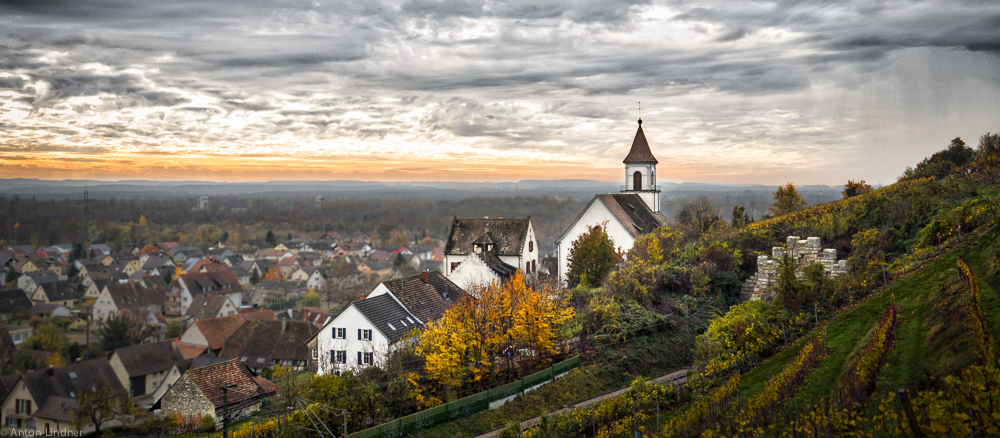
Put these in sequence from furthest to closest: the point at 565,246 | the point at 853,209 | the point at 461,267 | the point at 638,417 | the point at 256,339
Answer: the point at 256,339, the point at 565,246, the point at 461,267, the point at 853,209, the point at 638,417

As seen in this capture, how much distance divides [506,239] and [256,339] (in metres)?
22.0

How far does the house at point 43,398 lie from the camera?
35.6m

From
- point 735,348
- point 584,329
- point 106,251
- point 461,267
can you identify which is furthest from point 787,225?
point 106,251

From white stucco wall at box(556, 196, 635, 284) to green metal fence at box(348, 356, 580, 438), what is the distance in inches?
728

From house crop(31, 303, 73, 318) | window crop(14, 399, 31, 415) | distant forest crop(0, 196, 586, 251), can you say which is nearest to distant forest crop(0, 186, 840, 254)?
distant forest crop(0, 196, 586, 251)

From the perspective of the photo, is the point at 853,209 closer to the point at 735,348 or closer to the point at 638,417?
the point at 735,348

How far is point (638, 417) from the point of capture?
14383mm

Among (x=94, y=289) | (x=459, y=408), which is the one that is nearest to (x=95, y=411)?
(x=459, y=408)

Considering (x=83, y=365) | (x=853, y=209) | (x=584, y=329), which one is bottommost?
(x=83, y=365)

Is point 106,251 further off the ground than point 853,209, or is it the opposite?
point 853,209

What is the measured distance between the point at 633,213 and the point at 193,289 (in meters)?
66.9

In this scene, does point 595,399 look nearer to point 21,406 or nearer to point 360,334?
point 360,334

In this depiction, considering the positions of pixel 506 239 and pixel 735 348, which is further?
pixel 506 239

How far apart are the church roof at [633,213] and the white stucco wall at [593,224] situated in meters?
0.36
